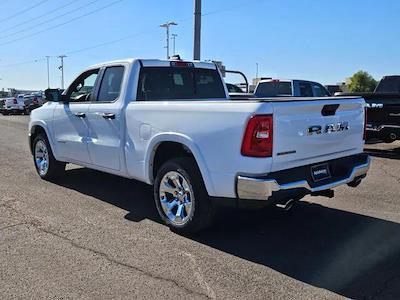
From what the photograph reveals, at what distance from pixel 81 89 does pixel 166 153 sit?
7.80 ft

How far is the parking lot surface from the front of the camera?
13.0 feet

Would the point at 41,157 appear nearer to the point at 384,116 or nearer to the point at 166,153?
the point at 166,153

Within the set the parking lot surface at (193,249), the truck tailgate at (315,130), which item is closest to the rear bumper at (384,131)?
the parking lot surface at (193,249)

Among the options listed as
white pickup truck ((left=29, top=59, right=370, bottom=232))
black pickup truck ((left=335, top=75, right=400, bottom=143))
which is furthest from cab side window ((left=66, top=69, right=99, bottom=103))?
black pickup truck ((left=335, top=75, right=400, bottom=143))

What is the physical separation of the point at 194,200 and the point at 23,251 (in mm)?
1782

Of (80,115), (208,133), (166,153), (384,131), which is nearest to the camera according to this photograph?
(208,133)

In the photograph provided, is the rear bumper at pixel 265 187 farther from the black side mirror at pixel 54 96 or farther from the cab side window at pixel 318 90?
the cab side window at pixel 318 90

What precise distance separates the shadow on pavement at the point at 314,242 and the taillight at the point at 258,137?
1025 millimetres

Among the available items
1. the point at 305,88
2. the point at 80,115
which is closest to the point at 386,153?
the point at 305,88

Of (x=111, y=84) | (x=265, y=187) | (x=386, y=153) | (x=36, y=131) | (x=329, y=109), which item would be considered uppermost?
(x=111, y=84)

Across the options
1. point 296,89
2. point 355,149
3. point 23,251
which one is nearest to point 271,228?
point 355,149

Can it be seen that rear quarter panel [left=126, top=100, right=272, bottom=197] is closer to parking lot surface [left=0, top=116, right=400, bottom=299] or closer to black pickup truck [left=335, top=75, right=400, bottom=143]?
parking lot surface [left=0, top=116, right=400, bottom=299]

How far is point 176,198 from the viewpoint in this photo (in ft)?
17.6

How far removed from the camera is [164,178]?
17.9 feet
